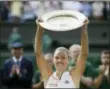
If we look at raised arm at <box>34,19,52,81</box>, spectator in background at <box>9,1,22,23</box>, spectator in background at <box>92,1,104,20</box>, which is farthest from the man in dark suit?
spectator in background at <box>92,1,104,20</box>

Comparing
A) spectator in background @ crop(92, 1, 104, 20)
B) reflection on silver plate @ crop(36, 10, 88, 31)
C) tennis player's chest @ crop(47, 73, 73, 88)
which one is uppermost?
reflection on silver plate @ crop(36, 10, 88, 31)

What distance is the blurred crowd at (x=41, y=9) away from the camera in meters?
Result: 8.19

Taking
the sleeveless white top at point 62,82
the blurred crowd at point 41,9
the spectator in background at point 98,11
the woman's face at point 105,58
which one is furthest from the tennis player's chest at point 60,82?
the spectator in background at point 98,11

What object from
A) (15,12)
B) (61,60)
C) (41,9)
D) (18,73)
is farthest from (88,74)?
(15,12)

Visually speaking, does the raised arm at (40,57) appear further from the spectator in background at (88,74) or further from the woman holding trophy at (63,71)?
the spectator in background at (88,74)

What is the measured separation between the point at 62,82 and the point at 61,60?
20cm

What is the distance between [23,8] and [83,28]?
4.21 meters

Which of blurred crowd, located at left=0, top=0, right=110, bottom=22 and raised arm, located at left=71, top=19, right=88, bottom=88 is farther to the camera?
blurred crowd, located at left=0, top=0, right=110, bottom=22

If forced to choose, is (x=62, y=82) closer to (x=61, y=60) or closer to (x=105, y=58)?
(x=61, y=60)

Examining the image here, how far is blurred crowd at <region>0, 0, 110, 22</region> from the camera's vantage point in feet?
26.9

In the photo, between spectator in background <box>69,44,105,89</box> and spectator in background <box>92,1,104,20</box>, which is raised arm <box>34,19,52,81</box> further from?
spectator in background <box>92,1,104,20</box>

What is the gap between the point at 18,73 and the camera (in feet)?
19.6

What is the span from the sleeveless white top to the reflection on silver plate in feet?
1.44

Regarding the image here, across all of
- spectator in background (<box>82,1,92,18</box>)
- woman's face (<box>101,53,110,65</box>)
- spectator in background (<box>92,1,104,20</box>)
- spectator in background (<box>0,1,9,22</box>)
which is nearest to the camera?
woman's face (<box>101,53,110,65</box>)
